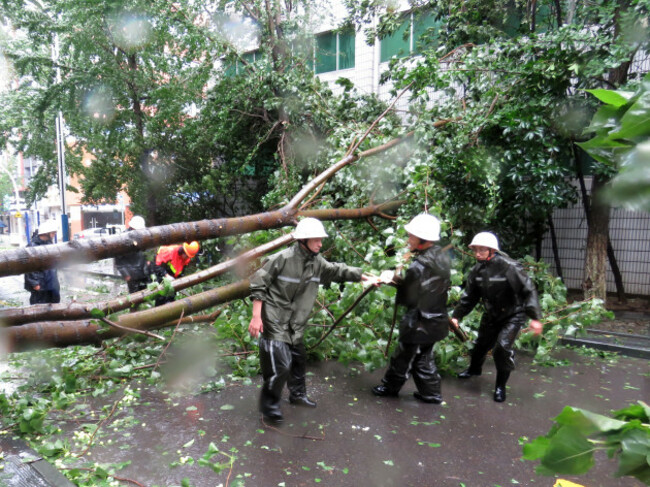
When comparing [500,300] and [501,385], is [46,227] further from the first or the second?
[501,385]

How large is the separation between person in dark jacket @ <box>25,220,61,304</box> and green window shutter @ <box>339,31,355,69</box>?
911 cm

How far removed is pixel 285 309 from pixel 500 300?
2.18 m

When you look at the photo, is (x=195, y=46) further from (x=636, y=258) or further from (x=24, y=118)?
(x=636, y=258)

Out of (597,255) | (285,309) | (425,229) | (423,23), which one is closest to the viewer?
(285,309)

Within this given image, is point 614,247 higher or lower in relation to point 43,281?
higher

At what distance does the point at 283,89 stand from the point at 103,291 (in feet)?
20.2

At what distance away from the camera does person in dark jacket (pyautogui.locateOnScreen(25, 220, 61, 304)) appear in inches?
265

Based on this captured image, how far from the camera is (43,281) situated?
276 inches

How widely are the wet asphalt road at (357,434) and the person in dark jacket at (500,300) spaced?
0.41 m

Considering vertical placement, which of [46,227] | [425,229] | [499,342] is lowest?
[499,342]

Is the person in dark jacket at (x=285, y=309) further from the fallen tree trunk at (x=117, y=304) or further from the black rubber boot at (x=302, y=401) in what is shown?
the fallen tree trunk at (x=117, y=304)

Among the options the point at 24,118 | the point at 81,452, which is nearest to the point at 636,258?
the point at 81,452

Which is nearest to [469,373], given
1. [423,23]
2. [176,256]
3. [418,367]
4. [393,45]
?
[418,367]

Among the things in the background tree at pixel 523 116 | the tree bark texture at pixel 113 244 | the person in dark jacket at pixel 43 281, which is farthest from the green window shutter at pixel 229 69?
the tree bark texture at pixel 113 244
